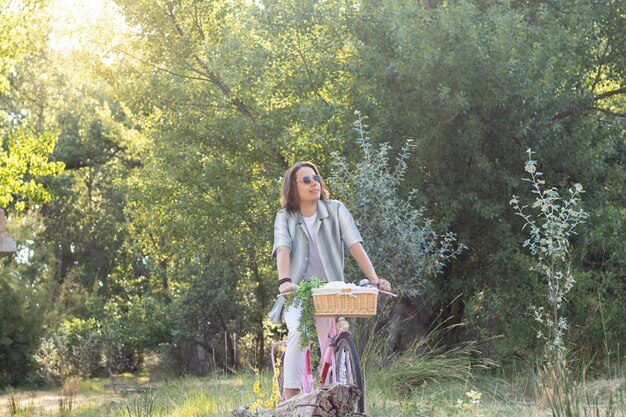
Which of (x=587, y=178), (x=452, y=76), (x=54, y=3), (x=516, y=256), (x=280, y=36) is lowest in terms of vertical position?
(x=516, y=256)

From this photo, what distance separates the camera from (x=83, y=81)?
30766mm

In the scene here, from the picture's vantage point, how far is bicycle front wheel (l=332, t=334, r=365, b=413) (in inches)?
239

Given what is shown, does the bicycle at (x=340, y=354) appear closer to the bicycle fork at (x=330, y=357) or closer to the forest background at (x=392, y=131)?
the bicycle fork at (x=330, y=357)

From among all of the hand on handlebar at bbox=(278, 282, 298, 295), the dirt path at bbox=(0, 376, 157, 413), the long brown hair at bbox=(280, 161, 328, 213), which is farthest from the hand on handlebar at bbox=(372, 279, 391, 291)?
the dirt path at bbox=(0, 376, 157, 413)

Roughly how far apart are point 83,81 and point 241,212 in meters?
15.2

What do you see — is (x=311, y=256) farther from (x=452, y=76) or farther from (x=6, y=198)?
(x=6, y=198)

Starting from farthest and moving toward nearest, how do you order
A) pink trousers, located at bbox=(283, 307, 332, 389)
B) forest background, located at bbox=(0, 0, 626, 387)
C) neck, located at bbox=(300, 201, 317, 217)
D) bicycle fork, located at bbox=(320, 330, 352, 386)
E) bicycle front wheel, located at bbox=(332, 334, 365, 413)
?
forest background, located at bbox=(0, 0, 626, 387) → neck, located at bbox=(300, 201, 317, 217) → pink trousers, located at bbox=(283, 307, 332, 389) → bicycle fork, located at bbox=(320, 330, 352, 386) → bicycle front wheel, located at bbox=(332, 334, 365, 413)

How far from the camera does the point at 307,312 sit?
6.30 metres

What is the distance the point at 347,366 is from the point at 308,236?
39.8 inches

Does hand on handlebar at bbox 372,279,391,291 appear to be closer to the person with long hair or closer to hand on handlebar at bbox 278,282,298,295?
the person with long hair

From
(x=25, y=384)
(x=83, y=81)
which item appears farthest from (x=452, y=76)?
(x=83, y=81)

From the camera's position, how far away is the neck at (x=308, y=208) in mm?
6844

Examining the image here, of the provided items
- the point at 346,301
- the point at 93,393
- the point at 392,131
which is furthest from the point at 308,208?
the point at 93,393

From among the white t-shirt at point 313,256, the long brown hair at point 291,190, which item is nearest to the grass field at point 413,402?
the white t-shirt at point 313,256
